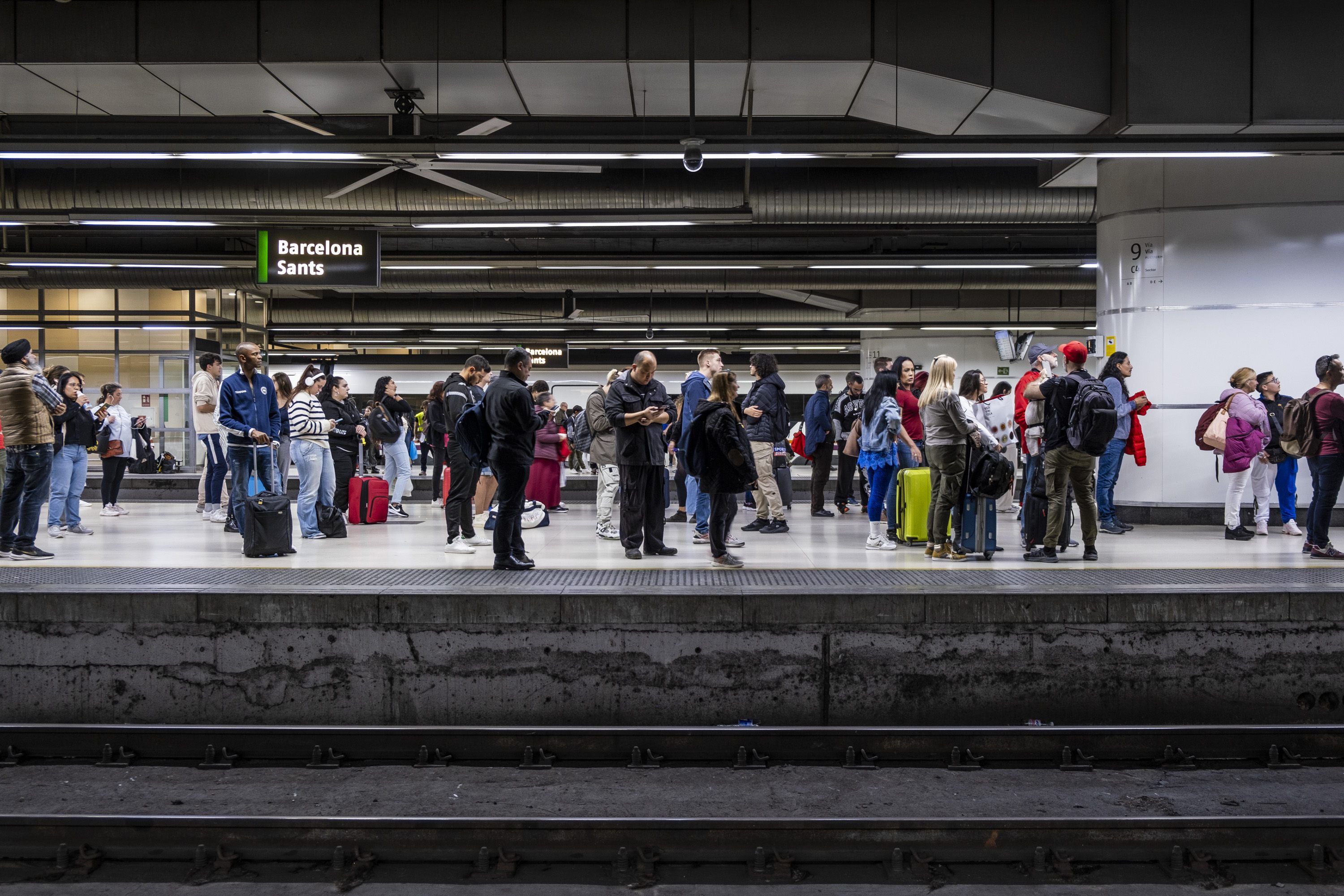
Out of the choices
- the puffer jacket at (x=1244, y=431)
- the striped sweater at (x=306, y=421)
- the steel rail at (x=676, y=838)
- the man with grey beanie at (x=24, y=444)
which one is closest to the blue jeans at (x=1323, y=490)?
the man with grey beanie at (x=24, y=444)

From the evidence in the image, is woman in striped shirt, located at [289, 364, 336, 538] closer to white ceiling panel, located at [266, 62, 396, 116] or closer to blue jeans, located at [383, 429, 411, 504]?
blue jeans, located at [383, 429, 411, 504]

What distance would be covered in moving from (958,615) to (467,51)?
6.67 m

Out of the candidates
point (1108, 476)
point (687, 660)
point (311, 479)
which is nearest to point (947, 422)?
point (687, 660)

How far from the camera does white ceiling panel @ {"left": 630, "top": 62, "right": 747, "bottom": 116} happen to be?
28.9 ft

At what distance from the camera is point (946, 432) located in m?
6.88

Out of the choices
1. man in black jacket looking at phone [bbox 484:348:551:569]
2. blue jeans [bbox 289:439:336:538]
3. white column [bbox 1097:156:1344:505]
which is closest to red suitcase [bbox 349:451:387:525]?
blue jeans [bbox 289:439:336:538]

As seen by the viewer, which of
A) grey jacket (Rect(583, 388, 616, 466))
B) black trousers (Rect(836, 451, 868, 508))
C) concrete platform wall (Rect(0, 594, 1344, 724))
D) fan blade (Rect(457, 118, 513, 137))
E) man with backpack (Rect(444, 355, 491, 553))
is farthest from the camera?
black trousers (Rect(836, 451, 868, 508))

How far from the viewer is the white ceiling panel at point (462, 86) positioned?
8797 millimetres

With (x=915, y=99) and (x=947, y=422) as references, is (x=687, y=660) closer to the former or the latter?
(x=947, y=422)

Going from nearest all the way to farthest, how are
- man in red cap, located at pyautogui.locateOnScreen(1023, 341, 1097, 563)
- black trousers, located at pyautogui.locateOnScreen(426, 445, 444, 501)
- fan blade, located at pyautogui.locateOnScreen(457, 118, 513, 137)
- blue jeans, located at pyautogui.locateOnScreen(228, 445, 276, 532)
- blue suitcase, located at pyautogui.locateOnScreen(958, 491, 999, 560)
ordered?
man in red cap, located at pyautogui.locateOnScreen(1023, 341, 1097, 563) < blue suitcase, located at pyautogui.locateOnScreen(958, 491, 999, 560) < fan blade, located at pyautogui.locateOnScreen(457, 118, 513, 137) < blue jeans, located at pyautogui.locateOnScreen(228, 445, 276, 532) < black trousers, located at pyautogui.locateOnScreen(426, 445, 444, 501)

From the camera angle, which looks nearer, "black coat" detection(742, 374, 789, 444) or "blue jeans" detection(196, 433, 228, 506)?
"black coat" detection(742, 374, 789, 444)

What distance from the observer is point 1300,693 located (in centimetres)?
561

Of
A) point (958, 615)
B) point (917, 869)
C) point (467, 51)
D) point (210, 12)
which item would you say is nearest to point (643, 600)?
point (958, 615)

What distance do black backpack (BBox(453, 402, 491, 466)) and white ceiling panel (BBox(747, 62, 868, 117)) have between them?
4182mm
